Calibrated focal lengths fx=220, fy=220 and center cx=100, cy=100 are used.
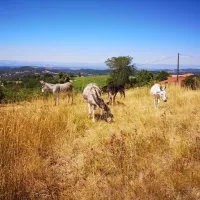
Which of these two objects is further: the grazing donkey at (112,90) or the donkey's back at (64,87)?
the donkey's back at (64,87)

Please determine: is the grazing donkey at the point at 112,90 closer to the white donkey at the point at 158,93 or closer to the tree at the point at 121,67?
the white donkey at the point at 158,93

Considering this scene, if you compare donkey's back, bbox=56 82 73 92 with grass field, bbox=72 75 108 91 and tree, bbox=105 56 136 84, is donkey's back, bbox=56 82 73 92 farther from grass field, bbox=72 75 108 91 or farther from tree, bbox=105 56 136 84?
tree, bbox=105 56 136 84

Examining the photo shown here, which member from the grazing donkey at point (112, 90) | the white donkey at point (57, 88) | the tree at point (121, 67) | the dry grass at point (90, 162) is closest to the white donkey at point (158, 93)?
the grazing donkey at point (112, 90)

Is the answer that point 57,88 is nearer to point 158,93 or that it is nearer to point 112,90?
point 112,90

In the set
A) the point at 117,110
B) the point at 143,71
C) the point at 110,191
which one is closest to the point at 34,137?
the point at 110,191

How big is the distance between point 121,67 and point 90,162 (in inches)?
3346

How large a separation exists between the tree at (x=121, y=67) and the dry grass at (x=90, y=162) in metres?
76.4

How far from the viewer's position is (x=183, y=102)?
1053cm

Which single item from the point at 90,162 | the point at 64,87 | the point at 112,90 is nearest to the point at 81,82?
the point at 64,87

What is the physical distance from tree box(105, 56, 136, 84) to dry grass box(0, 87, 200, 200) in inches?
3009

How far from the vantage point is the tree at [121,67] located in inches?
3269

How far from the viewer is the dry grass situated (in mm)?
3547

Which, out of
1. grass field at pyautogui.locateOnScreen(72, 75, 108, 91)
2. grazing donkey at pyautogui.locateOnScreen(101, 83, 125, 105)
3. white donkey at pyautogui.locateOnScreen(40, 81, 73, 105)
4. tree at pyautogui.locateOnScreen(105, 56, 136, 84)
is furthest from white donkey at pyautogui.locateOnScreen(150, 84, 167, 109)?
tree at pyautogui.locateOnScreen(105, 56, 136, 84)

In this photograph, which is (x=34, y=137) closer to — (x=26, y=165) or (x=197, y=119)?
(x=26, y=165)
